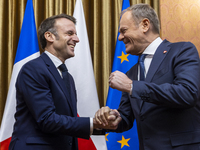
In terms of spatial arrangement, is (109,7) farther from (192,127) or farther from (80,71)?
(192,127)

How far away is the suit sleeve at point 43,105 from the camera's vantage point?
64.1 inches

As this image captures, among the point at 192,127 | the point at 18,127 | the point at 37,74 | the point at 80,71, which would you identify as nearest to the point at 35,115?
the point at 18,127

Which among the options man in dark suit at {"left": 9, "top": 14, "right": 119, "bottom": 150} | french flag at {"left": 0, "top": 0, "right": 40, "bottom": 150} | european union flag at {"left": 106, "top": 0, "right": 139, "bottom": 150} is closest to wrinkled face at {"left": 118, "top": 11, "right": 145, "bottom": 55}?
man in dark suit at {"left": 9, "top": 14, "right": 119, "bottom": 150}

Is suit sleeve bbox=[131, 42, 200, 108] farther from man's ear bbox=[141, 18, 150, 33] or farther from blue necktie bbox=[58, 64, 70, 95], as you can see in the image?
blue necktie bbox=[58, 64, 70, 95]

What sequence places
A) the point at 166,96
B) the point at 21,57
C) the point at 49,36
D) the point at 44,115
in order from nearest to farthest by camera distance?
the point at 166,96 < the point at 44,115 < the point at 49,36 < the point at 21,57

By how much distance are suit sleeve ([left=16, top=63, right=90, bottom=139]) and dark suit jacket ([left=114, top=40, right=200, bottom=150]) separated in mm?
456

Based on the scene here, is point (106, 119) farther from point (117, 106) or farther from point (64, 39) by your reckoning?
point (117, 106)

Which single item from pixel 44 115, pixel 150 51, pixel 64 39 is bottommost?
pixel 44 115

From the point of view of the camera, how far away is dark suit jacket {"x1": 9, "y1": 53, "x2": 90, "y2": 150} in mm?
1623

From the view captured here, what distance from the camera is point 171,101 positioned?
1.37 m

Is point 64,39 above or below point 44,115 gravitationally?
above

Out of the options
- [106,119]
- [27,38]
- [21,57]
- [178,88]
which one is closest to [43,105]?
[106,119]

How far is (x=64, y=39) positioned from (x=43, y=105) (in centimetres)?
81

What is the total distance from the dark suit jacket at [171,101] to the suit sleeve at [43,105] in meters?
0.46
